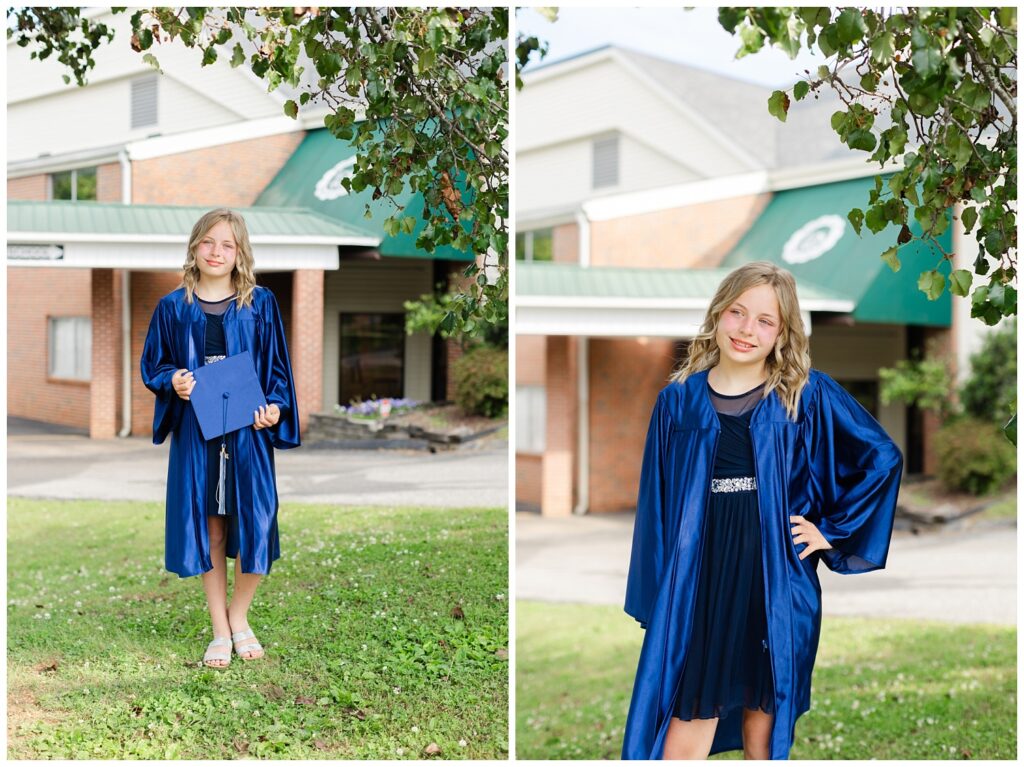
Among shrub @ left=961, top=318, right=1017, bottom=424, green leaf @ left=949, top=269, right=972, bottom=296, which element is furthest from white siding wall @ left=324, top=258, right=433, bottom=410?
shrub @ left=961, top=318, right=1017, bottom=424

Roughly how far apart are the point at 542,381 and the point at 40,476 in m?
6.62

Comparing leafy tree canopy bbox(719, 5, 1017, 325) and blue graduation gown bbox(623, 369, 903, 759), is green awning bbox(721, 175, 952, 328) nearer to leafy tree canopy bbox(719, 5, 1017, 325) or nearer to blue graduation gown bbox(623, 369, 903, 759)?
leafy tree canopy bbox(719, 5, 1017, 325)

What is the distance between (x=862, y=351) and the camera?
13930mm

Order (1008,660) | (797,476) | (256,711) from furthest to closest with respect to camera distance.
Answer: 1. (1008,660)
2. (256,711)
3. (797,476)

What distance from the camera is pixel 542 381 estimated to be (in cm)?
1288

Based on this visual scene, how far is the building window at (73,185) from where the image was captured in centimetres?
698

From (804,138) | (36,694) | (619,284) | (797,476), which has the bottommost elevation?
(36,694)

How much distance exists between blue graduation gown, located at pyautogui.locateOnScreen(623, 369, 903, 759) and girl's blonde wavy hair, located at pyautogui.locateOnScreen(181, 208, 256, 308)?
1476mm

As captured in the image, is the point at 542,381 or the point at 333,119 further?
the point at 542,381

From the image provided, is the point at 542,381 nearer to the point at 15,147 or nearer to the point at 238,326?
the point at 15,147

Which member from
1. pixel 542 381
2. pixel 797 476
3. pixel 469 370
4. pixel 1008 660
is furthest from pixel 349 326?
pixel 542 381

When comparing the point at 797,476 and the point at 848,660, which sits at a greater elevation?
the point at 797,476

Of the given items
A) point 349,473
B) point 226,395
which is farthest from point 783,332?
point 349,473

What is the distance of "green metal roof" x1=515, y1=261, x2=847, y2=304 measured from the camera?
35.5 feet
